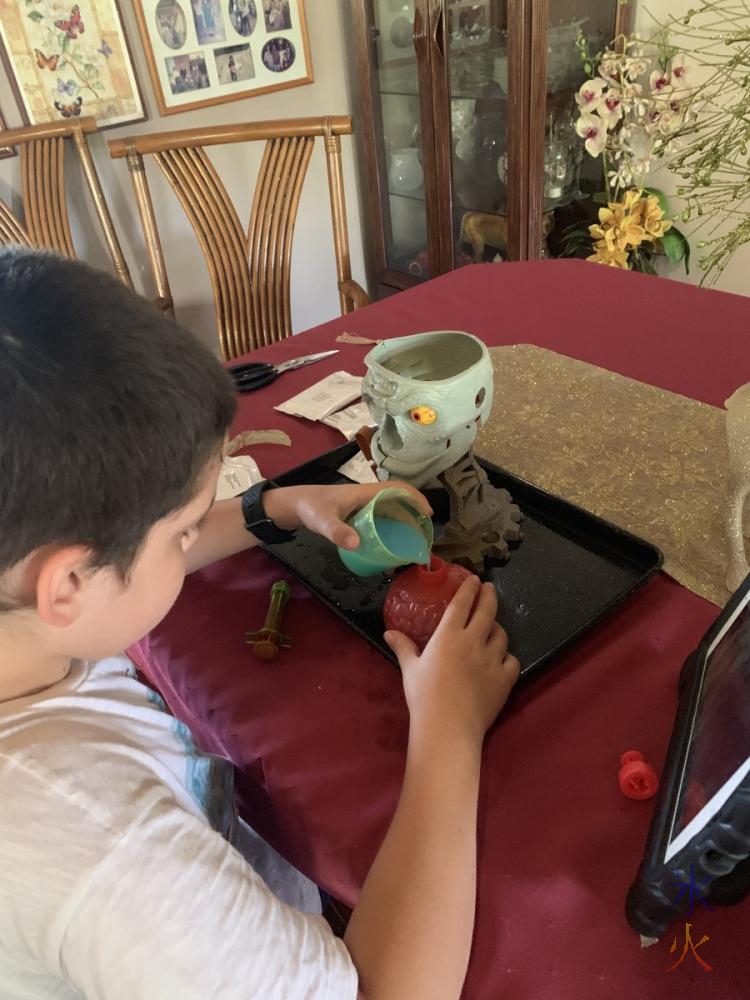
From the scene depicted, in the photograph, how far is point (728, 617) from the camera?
1.71ft

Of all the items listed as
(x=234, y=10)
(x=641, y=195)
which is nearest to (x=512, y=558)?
(x=641, y=195)

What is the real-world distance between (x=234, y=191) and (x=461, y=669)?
1977 millimetres

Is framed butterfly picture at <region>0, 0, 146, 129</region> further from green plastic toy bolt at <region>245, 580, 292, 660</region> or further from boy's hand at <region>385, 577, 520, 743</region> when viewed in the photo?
boy's hand at <region>385, 577, 520, 743</region>

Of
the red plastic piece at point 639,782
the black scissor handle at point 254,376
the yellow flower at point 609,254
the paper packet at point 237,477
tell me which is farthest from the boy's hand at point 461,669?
the yellow flower at point 609,254

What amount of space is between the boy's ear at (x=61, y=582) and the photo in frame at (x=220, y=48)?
185 cm

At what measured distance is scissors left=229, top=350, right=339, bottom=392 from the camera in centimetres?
103

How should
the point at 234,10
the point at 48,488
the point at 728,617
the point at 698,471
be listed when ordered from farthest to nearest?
the point at 234,10, the point at 698,471, the point at 728,617, the point at 48,488

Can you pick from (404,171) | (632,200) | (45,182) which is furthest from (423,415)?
(404,171)

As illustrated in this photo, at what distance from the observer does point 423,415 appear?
2.08 feet

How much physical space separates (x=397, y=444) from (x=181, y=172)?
1.11m

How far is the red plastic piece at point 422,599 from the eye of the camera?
604mm

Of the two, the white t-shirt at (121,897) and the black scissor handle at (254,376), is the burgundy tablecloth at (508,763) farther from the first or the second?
the black scissor handle at (254,376)

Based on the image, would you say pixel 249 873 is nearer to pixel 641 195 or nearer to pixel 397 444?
pixel 397 444

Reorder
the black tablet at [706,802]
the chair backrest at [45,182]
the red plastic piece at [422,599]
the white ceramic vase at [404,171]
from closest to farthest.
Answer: the black tablet at [706,802] → the red plastic piece at [422,599] → the chair backrest at [45,182] → the white ceramic vase at [404,171]
